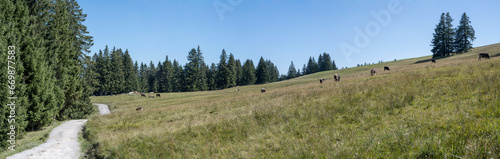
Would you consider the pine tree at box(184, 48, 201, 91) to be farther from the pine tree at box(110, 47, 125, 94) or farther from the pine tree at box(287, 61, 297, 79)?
the pine tree at box(287, 61, 297, 79)

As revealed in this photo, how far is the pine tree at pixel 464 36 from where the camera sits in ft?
198

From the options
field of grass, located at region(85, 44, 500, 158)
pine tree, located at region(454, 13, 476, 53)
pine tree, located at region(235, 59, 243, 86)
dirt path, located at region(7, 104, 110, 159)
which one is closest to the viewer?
field of grass, located at region(85, 44, 500, 158)

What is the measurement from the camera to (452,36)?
60375 mm

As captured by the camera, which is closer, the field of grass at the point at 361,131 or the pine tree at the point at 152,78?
the field of grass at the point at 361,131

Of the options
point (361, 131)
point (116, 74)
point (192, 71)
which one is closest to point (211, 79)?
→ point (192, 71)

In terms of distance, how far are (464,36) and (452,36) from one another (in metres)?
4.09

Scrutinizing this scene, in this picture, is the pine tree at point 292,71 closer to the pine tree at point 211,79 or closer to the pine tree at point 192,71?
the pine tree at point 211,79

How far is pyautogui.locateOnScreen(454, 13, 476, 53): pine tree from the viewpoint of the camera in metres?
60.3

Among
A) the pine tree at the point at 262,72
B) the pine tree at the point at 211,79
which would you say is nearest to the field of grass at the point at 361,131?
the pine tree at the point at 211,79

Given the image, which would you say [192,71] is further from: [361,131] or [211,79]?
[361,131]

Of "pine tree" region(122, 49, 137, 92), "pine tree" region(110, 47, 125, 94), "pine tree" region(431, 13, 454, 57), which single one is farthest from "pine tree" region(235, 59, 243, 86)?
"pine tree" region(431, 13, 454, 57)

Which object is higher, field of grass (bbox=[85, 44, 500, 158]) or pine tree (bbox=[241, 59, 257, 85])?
pine tree (bbox=[241, 59, 257, 85])

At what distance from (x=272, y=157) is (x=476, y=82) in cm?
895

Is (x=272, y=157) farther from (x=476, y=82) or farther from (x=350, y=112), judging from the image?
(x=476, y=82)
